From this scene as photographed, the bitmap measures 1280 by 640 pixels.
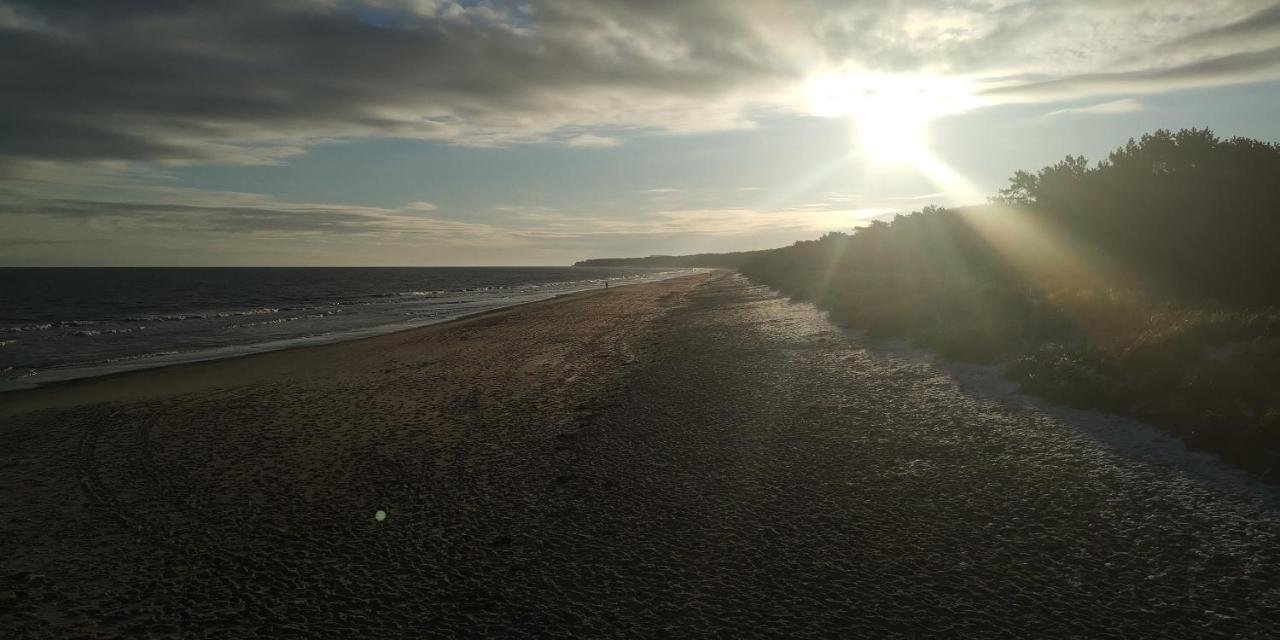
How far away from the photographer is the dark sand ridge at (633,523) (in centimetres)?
545

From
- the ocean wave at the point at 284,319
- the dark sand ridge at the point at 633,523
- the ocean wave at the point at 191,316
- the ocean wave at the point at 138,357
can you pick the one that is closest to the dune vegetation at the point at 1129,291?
the dark sand ridge at the point at 633,523

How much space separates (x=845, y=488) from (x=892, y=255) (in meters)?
44.8

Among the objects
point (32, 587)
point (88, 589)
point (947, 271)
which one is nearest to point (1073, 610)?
point (88, 589)

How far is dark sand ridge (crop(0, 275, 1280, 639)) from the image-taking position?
5.45 m

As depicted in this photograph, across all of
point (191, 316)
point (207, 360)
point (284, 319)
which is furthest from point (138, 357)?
point (191, 316)

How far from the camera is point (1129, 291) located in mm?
19234

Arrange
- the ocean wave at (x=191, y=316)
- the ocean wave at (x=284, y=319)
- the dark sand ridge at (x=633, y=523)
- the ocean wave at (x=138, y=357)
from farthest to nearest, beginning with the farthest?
1. the ocean wave at (x=191, y=316)
2. the ocean wave at (x=284, y=319)
3. the ocean wave at (x=138, y=357)
4. the dark sand ridge at (x=633, y=523)

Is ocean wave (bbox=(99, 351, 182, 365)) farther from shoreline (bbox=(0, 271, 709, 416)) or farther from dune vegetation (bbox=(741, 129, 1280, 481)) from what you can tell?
dune vegetation (bbox=(741, 129, 1280, 481))

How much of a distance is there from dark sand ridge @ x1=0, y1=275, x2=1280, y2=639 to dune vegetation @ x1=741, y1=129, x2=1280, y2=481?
1.34 meters

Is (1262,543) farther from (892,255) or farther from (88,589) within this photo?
(892,255)

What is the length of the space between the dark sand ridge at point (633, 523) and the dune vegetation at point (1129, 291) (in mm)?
1341

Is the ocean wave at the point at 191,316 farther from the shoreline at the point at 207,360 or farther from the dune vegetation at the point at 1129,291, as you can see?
the dune vegetation at the point at 1129,291

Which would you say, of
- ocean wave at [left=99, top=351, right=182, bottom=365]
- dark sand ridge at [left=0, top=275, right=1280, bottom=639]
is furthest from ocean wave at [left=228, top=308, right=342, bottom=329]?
dark sand ridge at [left=0, top=275, right=1280, bottom=639]

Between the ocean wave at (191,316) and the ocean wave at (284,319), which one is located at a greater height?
the ocean wave at (191,316)
